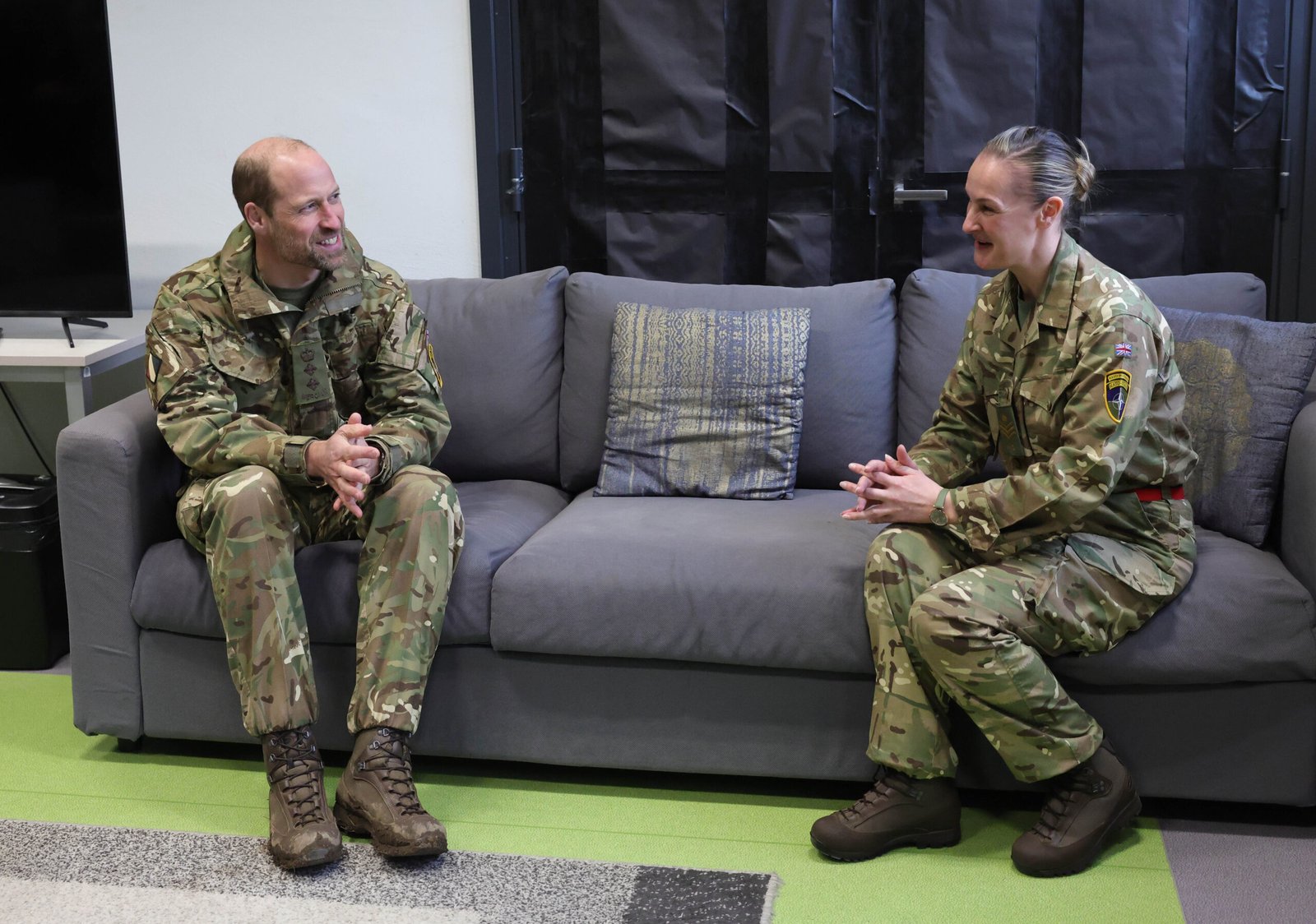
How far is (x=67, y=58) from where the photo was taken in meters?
3.08

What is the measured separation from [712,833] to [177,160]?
2270mm

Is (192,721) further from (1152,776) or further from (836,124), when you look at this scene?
(836,124)

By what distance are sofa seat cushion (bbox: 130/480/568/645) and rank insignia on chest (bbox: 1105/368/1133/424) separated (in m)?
1.08

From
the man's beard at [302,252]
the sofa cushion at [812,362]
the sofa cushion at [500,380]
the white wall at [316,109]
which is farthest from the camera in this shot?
the white wall at [316,109]

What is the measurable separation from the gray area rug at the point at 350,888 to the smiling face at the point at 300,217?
1.04m

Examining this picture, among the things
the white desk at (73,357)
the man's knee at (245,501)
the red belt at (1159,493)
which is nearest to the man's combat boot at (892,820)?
the red belt at (1159,493)

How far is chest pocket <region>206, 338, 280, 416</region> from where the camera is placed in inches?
99.3

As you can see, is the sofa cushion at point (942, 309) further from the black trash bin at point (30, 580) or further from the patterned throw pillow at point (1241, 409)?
the black trash bin at point (30, 580)

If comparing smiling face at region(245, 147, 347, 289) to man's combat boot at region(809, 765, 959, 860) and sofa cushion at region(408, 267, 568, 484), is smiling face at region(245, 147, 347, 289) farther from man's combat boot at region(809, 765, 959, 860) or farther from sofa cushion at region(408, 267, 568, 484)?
man's combat boot at region(809, 765, 959, 860)

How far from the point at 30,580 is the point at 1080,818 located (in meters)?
2.26

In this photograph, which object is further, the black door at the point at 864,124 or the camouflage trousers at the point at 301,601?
the black door at the point at 864,124

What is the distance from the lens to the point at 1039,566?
2.18m

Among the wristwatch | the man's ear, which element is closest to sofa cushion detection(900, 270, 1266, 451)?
the wristwatch

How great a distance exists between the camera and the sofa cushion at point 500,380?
Answer: 295 cm
